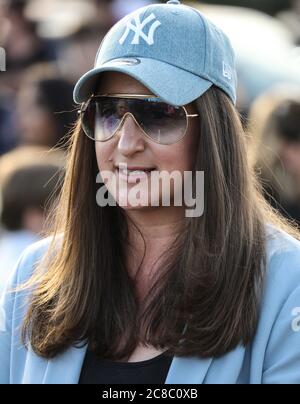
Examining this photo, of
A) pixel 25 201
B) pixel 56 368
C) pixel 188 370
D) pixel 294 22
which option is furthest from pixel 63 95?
pixel 188 370

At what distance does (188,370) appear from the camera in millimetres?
2699

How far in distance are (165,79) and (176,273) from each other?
1.85 feet

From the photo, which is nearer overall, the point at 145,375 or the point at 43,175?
the point at 145,375

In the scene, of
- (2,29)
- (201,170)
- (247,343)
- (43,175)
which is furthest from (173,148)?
(2,29)

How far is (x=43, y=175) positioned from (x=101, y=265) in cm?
179

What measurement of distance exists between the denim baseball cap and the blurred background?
33 centimetres

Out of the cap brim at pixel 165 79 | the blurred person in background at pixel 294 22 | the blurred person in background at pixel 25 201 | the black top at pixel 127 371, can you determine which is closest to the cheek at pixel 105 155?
the cap brim at pixel 165 79

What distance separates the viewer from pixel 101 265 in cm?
301

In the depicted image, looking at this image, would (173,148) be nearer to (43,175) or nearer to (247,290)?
(247,290)

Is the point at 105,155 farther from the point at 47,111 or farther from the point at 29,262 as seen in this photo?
the point at 47,111

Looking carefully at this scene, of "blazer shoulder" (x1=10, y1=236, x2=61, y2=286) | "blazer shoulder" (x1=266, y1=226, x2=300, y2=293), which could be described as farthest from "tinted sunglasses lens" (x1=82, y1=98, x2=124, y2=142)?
"blazer shoulder" (x1=266, y1=226, x2=300, y2=293)

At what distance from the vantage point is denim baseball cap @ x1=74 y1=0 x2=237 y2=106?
9.20 feet

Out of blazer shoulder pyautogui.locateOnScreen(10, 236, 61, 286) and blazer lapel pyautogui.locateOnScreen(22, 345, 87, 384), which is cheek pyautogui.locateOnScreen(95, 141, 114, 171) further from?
blazer lapel pyautogui.locateOnScreen(22, 345, 87, 384)

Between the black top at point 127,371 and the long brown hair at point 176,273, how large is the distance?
0.10ft
